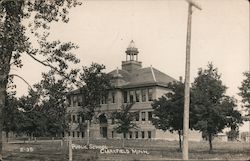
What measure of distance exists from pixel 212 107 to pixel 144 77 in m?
38.0

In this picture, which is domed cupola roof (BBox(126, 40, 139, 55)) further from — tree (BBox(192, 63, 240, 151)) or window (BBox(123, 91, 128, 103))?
tree (BBox(192, 63, 240, 151))

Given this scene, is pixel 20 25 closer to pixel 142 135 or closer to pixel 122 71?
pixel 142 135

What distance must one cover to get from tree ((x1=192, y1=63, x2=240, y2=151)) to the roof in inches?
1273

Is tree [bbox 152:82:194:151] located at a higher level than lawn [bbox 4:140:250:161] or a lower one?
Result: higher

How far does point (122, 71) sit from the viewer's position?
71.0 meters

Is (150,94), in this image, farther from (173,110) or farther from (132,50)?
(173,110)

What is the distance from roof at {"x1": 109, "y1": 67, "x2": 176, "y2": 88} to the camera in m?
64.4

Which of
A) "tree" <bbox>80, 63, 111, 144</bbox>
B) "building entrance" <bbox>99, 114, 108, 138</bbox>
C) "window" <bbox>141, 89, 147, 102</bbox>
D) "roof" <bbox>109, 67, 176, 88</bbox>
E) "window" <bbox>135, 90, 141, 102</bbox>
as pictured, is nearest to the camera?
"tree" <bbox>80, 63, 111, 144</bbox>

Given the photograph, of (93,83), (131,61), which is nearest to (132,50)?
(131,61)

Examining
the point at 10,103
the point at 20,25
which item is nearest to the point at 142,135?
the point at 10,103

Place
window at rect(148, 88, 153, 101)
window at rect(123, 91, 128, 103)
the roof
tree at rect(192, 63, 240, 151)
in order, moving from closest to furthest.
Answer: tree at rect(192, 63, 240, 151)
window at rect(148, 88, 153, 101)
the roof
window at rect(123, 91, 128, 103)

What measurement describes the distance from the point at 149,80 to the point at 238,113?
35.6 metres

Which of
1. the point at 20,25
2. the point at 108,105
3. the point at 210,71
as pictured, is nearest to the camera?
the point at 20,25

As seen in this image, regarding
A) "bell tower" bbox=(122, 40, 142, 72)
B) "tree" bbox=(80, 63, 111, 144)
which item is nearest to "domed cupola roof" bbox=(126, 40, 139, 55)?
"bell tower" bbox=(122, 40, 142, 72)
